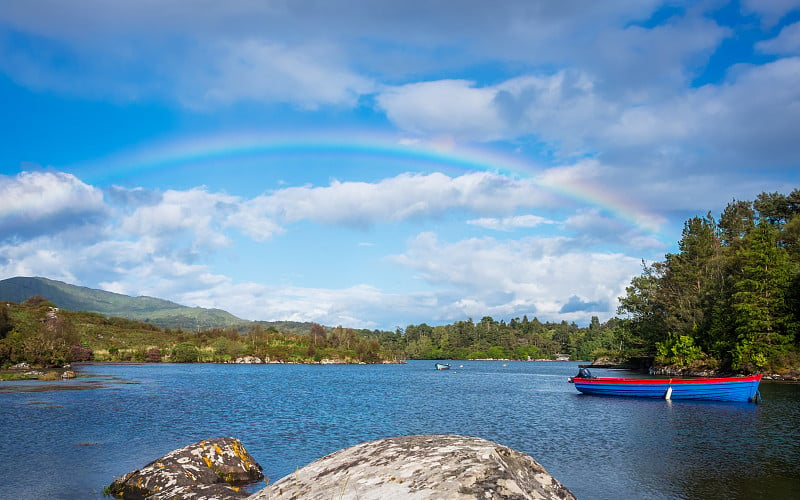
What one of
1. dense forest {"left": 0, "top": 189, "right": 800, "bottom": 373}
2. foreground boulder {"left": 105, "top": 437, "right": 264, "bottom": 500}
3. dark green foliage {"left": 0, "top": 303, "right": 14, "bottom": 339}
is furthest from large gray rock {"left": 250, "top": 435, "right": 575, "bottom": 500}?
dark green foliage {"left": 0, "top": 303, "right": 14, "bottom": 339}

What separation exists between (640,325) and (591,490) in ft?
303

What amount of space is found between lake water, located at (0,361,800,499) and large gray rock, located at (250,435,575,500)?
36.4 feet

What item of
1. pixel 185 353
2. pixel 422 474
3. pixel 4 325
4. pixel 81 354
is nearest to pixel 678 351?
pixel 422 474

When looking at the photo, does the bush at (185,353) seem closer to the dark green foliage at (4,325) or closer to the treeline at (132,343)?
the treeline at (132,343)

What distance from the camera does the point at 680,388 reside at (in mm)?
47406

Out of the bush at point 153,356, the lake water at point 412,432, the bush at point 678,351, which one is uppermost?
the bush at point 678,351

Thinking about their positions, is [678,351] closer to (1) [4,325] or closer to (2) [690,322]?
(2) [690,322]

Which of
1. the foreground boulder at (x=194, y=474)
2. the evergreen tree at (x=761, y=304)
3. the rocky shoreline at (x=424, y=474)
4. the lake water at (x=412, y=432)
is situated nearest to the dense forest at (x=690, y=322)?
the evergreen tree at (x=761, y=304)

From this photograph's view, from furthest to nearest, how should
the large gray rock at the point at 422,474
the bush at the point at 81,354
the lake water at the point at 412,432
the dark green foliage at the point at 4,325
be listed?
the bush at the point at 81,354
the dark green foliage at the point at 4,325
the lake water at the point at 412,432
the large gray rock at the point at 422,474

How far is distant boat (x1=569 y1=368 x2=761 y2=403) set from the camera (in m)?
44.5

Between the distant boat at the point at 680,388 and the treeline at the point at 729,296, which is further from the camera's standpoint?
the treeline at the point at 729,296

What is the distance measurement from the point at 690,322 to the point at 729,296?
9.80 metres

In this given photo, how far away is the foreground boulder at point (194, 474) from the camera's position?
1285 centimetres

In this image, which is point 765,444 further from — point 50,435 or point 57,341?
point 57,341
